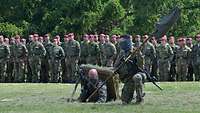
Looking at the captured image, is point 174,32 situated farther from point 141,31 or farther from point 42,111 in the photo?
point 42,111

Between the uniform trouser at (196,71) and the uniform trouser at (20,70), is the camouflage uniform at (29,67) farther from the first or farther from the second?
the uniform trouser at (196,71)

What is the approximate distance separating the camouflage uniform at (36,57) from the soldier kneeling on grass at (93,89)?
9.82 m

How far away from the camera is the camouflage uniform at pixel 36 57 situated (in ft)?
94.9

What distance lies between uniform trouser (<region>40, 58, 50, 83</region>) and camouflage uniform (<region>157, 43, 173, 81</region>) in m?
4.08

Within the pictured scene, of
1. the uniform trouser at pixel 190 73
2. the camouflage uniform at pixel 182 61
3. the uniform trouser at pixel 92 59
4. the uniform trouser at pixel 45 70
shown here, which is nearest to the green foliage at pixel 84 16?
the uniform trouser at pixel 45 70

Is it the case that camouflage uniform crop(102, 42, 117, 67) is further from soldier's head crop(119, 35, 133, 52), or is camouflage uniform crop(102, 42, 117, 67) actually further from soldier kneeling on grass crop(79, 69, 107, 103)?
soldier's head crop(119, 35, 133, 52)

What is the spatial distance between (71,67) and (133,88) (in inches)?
416

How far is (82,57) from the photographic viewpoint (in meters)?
29.2

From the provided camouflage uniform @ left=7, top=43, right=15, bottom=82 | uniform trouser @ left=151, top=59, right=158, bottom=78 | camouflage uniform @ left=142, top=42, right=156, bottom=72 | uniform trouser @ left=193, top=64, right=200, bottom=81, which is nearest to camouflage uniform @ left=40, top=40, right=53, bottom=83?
camouflage uniform @ left=7, top=43, right=15, bottom=82

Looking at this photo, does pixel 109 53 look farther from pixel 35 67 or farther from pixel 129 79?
pixel 129 79

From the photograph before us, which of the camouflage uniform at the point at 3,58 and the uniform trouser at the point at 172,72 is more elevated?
the camouflage uniform at the point at 3,58

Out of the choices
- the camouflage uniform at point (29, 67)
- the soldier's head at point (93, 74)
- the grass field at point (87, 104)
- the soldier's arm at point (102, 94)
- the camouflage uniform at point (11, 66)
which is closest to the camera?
the grass field at point (87, 104)

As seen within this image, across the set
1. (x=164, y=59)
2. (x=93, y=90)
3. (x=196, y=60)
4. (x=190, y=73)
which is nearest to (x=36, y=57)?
(x=164, y=59)

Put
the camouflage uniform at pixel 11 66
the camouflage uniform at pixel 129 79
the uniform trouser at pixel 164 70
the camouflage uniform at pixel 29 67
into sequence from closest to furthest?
the camouflage uniform at pixel 129 79 < the uniform trouser at pixel 164 70 < the camouflage uniform at pixel 29 67 < the camouflage uniform at pixel 11 66
